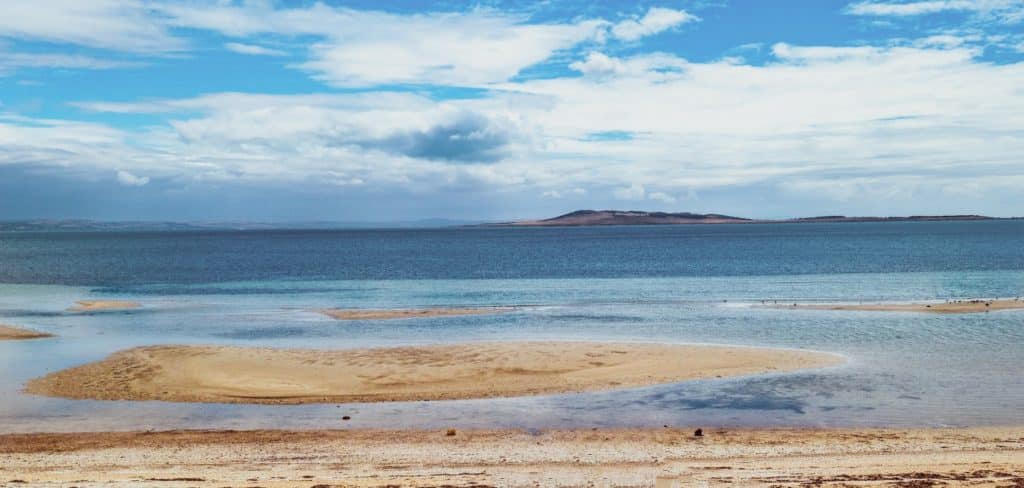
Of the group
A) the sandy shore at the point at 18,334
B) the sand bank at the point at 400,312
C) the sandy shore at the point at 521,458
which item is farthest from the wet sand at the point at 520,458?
the sand bank at the point at 400,312

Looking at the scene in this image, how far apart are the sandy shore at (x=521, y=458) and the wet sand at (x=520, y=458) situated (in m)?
0.04

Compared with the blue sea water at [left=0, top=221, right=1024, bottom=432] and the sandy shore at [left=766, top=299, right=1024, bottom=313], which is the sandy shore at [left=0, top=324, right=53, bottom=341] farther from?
the sandy shore at [left=766, top=299, right=1024, bottom=313]

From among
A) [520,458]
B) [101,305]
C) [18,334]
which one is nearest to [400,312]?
[18,334]

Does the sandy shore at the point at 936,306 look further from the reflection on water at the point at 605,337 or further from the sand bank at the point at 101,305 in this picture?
the sand bank at the point at 101,305

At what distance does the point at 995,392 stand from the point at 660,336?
15.4 metres

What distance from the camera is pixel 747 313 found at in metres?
48.1

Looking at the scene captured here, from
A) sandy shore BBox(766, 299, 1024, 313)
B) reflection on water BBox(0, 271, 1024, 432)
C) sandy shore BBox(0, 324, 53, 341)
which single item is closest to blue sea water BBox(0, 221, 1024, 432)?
reflection on water BBox(0, 271, 1024, 432)

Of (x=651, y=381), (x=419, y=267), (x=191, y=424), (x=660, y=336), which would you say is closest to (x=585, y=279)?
(x=419, y=267)

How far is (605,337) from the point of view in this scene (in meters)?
38.7

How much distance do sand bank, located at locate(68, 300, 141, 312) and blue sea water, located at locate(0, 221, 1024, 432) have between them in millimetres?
1549

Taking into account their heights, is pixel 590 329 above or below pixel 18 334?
above

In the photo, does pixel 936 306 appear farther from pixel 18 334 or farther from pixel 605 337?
pixel 18 334

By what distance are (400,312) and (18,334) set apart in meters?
19.7

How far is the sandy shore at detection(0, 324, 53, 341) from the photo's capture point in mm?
39981
